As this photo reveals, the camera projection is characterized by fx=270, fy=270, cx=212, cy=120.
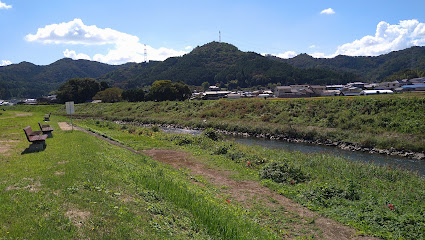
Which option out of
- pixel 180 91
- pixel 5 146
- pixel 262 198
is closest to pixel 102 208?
pixel 262 198

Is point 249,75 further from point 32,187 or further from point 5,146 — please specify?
point 32,187

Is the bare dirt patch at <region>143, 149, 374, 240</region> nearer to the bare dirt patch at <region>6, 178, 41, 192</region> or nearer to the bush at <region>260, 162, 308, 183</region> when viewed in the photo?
the bush at <region>260, 162, 308, 183</region>

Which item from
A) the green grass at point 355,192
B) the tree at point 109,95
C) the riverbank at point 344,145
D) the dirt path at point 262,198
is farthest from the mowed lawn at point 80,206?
the tree at point 109,95

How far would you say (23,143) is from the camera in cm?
1584

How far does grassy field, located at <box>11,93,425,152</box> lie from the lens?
29839mm

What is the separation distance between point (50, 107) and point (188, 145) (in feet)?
270

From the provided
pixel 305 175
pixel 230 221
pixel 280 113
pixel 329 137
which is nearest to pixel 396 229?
pixel 230 221

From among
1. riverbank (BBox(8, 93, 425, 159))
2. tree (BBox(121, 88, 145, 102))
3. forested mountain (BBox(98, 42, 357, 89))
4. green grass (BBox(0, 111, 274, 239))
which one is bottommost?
riverbank (BBox(8, 93, 425, 159))

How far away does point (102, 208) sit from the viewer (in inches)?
247

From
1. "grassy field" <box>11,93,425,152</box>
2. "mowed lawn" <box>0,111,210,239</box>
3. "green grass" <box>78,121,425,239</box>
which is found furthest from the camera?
"grassy field" <box>11,93,425,152</box>

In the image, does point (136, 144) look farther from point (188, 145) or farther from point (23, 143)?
point (23, 143)

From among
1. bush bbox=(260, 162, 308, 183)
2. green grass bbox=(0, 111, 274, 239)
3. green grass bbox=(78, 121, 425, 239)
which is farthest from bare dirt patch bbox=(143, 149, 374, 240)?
green grass bbox=(0, 111, 274, 239)

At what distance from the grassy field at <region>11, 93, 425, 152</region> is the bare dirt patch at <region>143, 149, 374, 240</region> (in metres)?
21.4

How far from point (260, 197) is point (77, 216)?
6.46 meters
